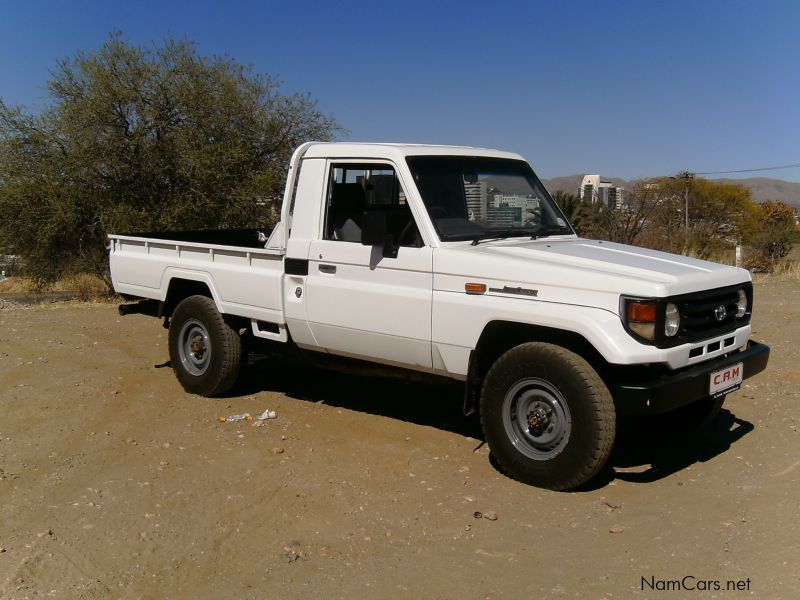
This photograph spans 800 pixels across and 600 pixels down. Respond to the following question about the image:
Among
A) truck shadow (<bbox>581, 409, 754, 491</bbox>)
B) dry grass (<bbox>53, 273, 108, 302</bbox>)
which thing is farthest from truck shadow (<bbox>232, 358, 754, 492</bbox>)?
dry grass (<bbox>53, 273, 108, 302</bbox>)

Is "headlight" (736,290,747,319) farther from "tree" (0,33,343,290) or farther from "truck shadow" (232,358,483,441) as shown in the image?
"tree" (0,33,343,290)

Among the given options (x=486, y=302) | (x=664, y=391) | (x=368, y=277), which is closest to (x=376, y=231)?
(x=368, y=277)

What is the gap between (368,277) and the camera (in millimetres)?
5379

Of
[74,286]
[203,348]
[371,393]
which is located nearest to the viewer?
[203,348]

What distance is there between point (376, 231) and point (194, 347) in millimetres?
2608

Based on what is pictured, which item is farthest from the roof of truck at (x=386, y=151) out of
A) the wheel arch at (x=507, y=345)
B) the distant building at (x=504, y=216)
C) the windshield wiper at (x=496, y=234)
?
the wheel arch at (x=507, y=345)

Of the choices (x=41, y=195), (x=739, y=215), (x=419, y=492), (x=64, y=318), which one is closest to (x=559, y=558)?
(x=419, y=492)

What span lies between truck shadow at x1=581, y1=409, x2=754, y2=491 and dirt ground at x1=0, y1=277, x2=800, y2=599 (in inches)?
0.8

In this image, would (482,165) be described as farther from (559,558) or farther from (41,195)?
(41,195)

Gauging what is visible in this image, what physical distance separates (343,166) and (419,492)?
2516 millimetres

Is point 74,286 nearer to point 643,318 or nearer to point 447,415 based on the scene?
point 447,415

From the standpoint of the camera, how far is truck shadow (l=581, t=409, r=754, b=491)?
195 inches

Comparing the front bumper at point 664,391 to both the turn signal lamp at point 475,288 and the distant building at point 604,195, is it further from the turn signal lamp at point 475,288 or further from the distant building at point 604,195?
the distant building at point 604,195

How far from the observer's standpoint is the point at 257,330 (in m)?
6.33
